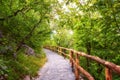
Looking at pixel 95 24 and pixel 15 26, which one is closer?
pixel 95 24

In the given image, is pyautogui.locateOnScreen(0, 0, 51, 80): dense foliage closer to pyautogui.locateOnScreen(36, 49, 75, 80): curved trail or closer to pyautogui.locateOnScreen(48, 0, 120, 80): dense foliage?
pyautogui.locateOnScreen(36, 49, 75, 80): curved trail

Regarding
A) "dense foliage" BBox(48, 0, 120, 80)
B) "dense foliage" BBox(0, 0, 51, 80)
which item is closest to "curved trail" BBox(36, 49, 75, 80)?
"dense foliage" BBox(0, 0, 51, 80)

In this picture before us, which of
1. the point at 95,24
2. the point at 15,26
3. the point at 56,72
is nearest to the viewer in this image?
the point at 95,24

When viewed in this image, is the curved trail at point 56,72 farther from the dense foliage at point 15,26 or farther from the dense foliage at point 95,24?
the dense foliage at point 95,24

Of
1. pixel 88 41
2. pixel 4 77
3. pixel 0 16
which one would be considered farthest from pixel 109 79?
pixel 88 41

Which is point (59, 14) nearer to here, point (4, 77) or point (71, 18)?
point (71, 18)

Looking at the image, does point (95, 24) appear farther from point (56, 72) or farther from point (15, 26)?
point (56, 72)

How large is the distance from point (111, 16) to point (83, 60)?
1051 cm

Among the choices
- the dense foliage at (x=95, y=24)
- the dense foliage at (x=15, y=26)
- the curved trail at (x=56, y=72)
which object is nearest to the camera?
the dense foliage at (x=95, y=24)

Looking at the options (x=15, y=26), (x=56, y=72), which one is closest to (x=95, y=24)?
(x=15, y=26)

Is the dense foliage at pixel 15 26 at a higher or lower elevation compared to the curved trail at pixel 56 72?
higher

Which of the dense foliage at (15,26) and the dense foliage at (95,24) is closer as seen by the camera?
the dense foliage at (95,24)

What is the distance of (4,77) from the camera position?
7.14 m

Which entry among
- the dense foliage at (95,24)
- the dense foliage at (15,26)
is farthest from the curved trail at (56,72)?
the dense foliage at (95,24)
